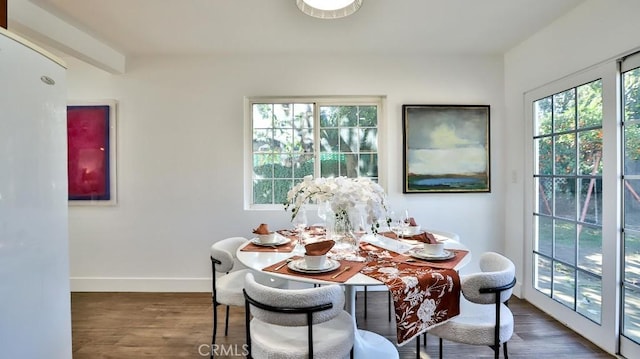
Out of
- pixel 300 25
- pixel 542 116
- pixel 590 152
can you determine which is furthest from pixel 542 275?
pixel 300 25

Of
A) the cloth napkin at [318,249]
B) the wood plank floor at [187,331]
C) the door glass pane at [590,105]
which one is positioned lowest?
the wood plank floor at [187,331]

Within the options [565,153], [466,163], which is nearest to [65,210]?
[466,163]

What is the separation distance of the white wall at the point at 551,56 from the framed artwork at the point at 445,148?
245 millimetres

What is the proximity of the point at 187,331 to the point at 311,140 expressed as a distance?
2.05 meters

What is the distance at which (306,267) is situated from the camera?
1554mm

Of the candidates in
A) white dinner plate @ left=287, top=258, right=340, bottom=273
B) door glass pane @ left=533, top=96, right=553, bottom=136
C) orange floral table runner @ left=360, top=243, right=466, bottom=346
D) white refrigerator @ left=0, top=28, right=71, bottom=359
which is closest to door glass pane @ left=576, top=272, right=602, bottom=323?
door glass pane @ left=533, top=96, right=553, bottom=136

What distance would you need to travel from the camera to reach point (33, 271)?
1380 millimetres

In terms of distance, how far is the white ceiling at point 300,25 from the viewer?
2.22m

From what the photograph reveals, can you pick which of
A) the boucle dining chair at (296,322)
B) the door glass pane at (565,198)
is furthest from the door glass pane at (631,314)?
the boucle dining chair at (296,322)

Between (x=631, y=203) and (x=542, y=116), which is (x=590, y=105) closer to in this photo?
(x=542, y=116)

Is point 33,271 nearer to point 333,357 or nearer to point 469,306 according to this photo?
point 333,357

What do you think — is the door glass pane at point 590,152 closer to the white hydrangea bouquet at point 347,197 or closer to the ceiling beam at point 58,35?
the white hydrangea bouquet at point 347,197

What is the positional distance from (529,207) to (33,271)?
357cm

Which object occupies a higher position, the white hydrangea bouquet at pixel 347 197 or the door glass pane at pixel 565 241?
the white hydrangea bouquet at pixel 347 197
